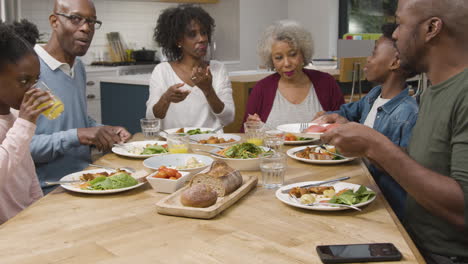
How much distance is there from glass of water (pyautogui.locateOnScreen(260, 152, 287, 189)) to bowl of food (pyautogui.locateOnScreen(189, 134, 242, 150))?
565 mm

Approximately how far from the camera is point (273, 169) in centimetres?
170

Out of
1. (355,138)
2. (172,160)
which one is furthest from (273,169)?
(172,160)

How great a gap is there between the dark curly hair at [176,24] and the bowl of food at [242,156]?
1383mm

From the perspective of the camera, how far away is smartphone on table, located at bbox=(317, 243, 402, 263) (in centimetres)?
111

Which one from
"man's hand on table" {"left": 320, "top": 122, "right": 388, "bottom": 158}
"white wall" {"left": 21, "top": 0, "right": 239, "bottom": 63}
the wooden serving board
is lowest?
the wooden serving board

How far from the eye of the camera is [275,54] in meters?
3.18

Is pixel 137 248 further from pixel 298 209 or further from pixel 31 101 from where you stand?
pixel 31 101

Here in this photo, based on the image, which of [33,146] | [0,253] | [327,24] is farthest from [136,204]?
[327,24]

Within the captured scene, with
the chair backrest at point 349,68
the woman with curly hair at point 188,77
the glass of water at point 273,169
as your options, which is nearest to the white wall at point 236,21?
the chair backrest at point 349,68

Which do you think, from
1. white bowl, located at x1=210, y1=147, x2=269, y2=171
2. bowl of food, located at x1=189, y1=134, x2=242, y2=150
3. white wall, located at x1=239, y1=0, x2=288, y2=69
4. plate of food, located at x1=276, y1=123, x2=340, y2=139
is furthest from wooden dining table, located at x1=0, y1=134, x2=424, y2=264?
→ white wall, located at x1=239, y1=0, x2=288, y2=69

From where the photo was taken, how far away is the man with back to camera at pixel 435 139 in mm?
1328

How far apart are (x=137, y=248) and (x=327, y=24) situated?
6.37 metres

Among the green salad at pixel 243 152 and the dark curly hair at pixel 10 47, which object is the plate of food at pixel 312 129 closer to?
the green salad at pixel 243 152

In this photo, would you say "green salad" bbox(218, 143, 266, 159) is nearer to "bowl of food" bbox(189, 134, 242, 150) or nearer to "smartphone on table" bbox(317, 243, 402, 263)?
"bowl of food" bbox(189, 134, 242, 150)
